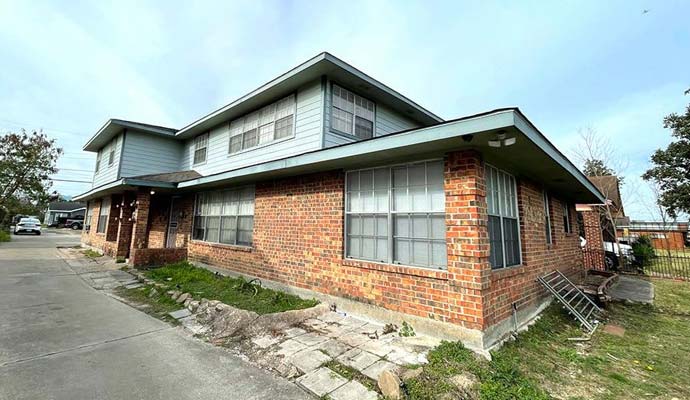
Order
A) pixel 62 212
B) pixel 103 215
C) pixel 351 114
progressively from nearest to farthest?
1. pixel 351 114
2. pixel 103 215
3. pixel 62 212

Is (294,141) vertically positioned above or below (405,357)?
above

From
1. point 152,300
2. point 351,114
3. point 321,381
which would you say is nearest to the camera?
point 321,381

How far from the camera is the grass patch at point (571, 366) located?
9.82 feet

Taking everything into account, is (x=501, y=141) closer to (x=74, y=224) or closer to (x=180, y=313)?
(x=180, y=313)

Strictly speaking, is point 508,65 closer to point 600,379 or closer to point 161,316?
point 600,379

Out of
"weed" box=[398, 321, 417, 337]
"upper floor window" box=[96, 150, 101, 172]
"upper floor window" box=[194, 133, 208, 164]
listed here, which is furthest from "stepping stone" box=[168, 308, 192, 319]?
"upper floor window" box=[96, 150, 101, 172]

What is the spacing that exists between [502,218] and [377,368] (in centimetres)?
337

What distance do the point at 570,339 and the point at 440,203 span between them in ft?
10.2

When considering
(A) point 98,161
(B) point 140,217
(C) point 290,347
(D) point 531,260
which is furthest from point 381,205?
(A) point 98,161

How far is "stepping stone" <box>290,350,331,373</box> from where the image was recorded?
3.36 meters

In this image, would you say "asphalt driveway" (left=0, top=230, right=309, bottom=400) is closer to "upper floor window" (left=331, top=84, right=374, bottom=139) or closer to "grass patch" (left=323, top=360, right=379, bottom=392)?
"grass patch" (left=323, top=360, right=379, bottom=392)

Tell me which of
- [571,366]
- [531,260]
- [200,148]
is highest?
[200,148]

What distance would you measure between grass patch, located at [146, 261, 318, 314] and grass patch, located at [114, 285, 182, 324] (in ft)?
1.36

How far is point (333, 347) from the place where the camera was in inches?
152
